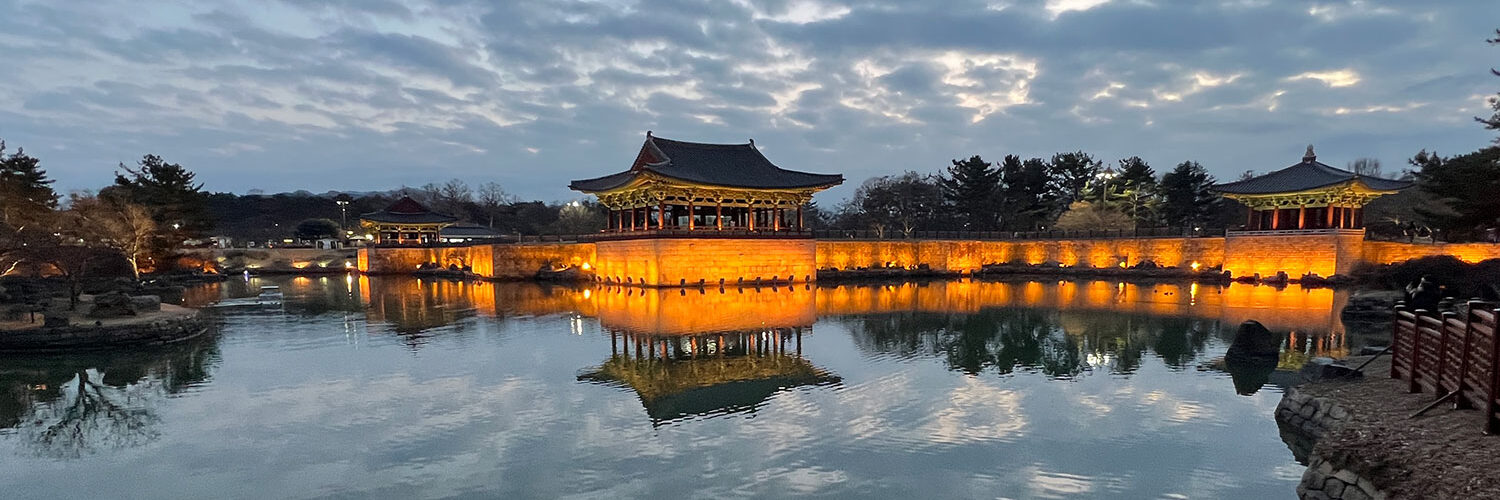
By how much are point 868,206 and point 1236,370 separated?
149ft

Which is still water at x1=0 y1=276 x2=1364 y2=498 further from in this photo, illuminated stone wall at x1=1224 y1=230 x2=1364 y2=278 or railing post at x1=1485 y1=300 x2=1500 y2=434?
illuminated stone wall at x1=1224 y1=230 x2=1364 y2=278

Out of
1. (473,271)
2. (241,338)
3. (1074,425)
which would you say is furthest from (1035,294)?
(473,271)

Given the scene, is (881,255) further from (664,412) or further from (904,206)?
(664,412)

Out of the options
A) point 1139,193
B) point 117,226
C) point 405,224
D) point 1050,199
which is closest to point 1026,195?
point 1050,199

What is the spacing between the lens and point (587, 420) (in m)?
9.04

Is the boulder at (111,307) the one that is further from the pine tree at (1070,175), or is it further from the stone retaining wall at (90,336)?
the pine tree at (1070,175)

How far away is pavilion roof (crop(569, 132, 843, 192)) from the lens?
30.5 meters

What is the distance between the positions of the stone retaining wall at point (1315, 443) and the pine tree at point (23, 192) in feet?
137

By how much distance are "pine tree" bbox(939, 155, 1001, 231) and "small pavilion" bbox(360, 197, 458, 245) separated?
3861 centimetres

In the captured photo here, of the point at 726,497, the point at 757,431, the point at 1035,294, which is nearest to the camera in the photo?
the point at 726,497

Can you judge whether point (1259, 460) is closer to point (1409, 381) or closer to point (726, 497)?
point (1409, 381)

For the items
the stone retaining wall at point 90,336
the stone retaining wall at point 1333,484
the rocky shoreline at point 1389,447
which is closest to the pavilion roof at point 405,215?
the stone retaining wall at point 90,336

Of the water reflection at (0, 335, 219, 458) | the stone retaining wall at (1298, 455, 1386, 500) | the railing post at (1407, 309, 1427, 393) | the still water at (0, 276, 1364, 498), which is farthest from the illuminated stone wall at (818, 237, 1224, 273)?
the stone retaining wall at (1298, 455, 1386, 500)

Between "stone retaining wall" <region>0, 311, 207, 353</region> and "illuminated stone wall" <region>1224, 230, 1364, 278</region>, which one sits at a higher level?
"illuminated stone wall" <region>1224, 230, 1364, 278</region>
